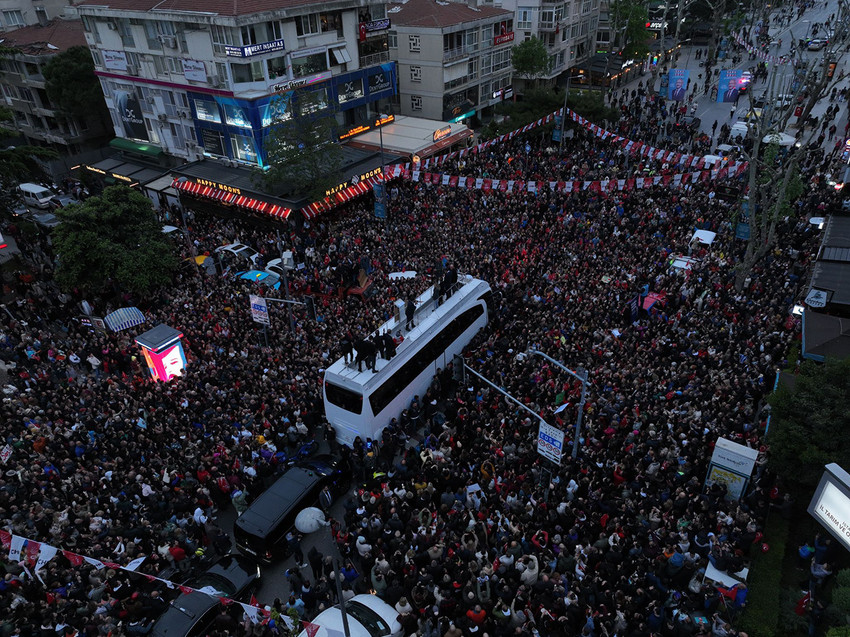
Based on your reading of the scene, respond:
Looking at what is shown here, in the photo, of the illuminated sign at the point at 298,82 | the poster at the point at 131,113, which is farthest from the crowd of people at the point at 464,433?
the poster at the point at 131,113

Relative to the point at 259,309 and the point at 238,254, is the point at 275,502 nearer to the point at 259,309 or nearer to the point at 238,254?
the point at 259,309

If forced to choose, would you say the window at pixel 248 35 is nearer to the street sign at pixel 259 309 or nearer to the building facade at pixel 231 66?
the building facade at pixel 231 66

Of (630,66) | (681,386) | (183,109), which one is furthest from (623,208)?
(630,66)

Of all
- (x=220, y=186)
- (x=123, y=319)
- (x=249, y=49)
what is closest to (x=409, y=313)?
(x=123, y=319)

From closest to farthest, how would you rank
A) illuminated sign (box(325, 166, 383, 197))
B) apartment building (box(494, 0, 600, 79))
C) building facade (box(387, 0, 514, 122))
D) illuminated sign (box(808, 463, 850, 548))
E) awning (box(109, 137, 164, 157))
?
illuminated sign (box(808, 463, 850, 548))
illuminated sign (box(325, 166, 383, 197))
awning (box(109, 137, 164, 157))
building facade (box(387, 0, 514, 122))
apartment building (box(494, 0, 600, 79))

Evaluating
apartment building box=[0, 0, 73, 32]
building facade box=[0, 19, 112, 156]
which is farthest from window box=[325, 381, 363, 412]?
apartment building box=[0, 0, 73, 32]

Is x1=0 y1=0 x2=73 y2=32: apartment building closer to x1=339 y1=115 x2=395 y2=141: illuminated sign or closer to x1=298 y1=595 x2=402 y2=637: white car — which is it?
x1=339 y1=115 x2=395 y2=141: illuminated sign
